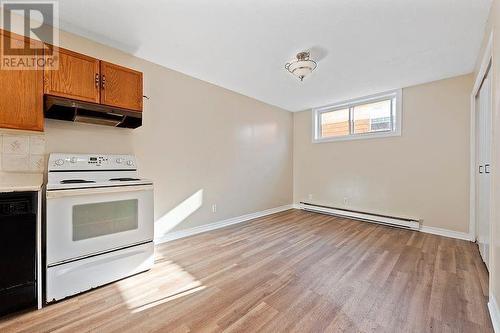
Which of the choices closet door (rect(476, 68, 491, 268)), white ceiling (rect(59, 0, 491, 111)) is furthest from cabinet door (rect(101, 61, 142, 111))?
closet door (rect(476, 68, 491, 268))

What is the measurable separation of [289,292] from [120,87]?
8.69 feet

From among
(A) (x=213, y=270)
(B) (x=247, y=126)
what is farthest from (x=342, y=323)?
(B) (x=247, y=126)

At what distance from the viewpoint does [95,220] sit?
6.21 feet

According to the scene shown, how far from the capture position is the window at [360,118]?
152 inches

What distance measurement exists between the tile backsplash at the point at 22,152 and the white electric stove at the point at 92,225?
13 cm

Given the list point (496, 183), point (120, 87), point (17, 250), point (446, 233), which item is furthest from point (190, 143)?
point (446, 233)

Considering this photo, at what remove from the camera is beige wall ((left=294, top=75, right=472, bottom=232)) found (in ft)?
10.4

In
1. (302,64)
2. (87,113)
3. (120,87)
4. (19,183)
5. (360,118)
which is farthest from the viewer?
(360,118)

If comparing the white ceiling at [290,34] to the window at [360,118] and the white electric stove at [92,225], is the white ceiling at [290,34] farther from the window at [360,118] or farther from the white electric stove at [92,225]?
the white electric stove at [92,225]

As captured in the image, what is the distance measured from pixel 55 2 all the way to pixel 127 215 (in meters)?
→ 2.02

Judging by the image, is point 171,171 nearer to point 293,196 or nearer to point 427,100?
point 293,196

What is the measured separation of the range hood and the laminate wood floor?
1.67m

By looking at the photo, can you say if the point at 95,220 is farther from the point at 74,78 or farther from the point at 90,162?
the point at 74,78

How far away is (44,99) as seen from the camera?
187 cm
